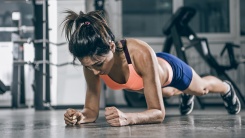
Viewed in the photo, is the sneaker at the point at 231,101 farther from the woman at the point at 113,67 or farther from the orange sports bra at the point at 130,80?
the orange sports bra at the point at 130,80

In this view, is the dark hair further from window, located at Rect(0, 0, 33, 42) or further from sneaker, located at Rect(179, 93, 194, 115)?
window, located at Rect(0, 0, 33, 42)

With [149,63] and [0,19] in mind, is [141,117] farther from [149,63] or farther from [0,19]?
[0,19]

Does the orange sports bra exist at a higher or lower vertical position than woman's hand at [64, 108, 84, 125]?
higher

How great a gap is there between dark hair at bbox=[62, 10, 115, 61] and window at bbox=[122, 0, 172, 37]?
4689mm

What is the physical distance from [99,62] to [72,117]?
1.65ft

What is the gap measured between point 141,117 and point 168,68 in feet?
1.90

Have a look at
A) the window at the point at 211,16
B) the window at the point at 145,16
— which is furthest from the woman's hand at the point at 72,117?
the window at the point at 211,16

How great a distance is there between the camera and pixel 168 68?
2852 millimetres

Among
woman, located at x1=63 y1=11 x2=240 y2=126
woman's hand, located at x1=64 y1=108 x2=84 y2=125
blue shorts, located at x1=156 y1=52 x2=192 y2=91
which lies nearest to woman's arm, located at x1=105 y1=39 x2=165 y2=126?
woman, located at x1=63 y1=11 x2=240 y2=126

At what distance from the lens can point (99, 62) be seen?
2139mm

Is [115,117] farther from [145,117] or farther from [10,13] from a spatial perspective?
[10,13]

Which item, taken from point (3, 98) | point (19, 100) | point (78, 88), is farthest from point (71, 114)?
point (3, 98)

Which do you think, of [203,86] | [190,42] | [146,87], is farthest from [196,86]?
[190,42]

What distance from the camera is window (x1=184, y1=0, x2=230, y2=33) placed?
22.5 ft
